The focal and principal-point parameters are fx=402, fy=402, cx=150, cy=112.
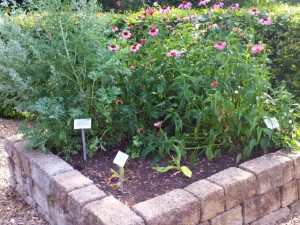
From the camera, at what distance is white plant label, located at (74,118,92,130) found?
2.83m

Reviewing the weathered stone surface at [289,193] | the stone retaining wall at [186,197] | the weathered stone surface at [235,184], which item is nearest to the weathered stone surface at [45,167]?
the stone retaining wall at [186,197]

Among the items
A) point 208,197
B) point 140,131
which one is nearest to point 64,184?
point 140,131

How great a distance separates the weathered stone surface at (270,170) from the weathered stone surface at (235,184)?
62mm

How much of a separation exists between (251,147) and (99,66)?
122 cm

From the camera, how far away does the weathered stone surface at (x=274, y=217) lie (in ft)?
8.71

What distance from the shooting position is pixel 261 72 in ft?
9.53

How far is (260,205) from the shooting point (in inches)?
103

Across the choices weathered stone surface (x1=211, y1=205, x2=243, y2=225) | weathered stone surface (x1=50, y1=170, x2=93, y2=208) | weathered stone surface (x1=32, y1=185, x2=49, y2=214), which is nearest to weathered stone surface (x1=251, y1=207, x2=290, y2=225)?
weathered stone surface (x1=211, y1=205, x2=243, y2=225)

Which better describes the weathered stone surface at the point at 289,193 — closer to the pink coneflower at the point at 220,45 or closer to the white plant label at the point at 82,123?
the pink coneflower at the point at 220,45

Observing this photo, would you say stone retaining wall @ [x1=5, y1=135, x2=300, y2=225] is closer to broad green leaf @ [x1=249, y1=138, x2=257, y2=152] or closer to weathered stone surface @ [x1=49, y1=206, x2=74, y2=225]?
weathered stone surface @ [x1=49, y1=206, x2=74, y2=225]

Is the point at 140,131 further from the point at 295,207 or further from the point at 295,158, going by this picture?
the point at 295,207

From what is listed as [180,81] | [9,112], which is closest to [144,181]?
[180,81]

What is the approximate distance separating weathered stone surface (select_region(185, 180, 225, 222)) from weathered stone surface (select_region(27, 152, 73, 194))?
0.89m

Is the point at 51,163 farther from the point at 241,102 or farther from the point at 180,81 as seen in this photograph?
the point at 241,102
